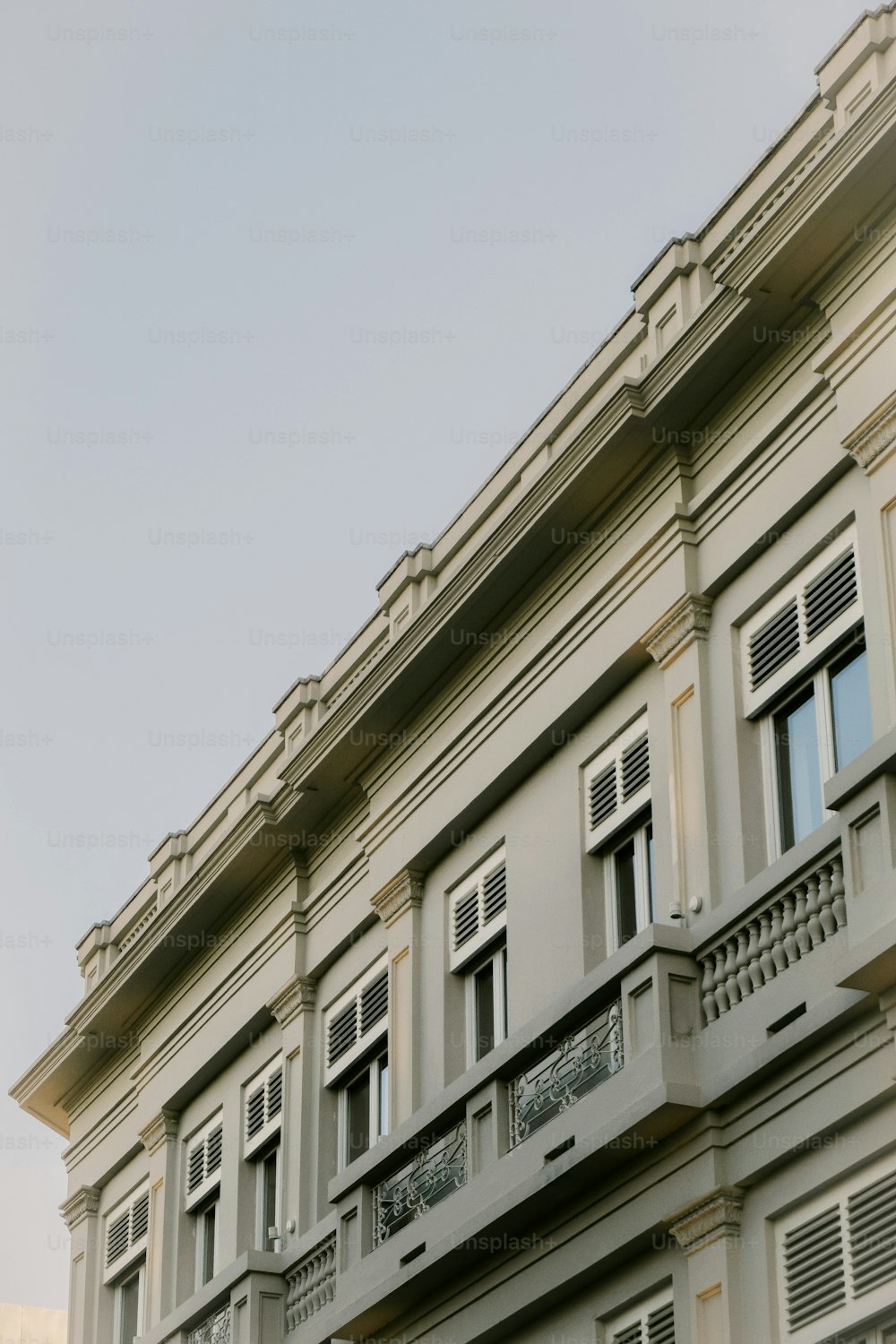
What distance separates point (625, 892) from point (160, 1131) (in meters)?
9.29

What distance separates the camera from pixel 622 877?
1908 centimetres

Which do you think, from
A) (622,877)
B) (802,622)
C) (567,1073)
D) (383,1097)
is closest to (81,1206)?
(383,1097)

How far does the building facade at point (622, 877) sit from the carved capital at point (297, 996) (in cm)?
5

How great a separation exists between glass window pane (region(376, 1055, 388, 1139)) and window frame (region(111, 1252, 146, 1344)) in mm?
5312

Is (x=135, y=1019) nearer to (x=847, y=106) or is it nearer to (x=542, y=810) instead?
(x=542, y=810)

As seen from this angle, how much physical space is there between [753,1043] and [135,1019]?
514 inches

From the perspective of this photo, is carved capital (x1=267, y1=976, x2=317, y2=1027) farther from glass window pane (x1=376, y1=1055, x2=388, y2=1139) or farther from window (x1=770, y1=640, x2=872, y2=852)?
window (x1=770, y1=640, x2=872, y2=852)

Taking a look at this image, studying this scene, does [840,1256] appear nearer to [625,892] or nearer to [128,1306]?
[625,892]

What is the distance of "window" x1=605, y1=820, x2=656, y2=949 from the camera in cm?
1848

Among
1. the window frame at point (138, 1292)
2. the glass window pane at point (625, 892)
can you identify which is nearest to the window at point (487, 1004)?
the glass window pane at point (625, 892)

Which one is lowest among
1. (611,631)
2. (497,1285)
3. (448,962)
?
(497,1285)

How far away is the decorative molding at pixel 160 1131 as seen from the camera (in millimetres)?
26203

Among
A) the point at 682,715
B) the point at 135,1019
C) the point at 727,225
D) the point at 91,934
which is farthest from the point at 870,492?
the point at 91,934

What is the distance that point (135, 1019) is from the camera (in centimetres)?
A: 2738
